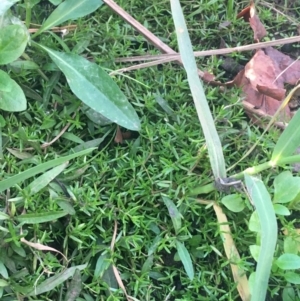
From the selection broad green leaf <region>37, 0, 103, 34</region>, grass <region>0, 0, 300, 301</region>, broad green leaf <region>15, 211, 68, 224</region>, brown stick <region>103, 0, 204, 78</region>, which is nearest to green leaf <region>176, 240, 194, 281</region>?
grass <region>0, 0, 300, 301</region>

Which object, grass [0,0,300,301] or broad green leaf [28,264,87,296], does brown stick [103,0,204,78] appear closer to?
grass [0,0,300,301]

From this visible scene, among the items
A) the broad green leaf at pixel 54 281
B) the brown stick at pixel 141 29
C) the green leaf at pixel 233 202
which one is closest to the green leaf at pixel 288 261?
the green leaf at pixel 233 202

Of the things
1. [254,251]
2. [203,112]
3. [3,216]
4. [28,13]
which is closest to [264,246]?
A: [254,251]

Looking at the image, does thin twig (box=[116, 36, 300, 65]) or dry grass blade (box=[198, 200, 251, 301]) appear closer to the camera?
dry grass blade (box=[198, 200, 251, 301])

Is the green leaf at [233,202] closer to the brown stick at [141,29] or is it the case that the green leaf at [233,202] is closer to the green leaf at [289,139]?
the green leaf at [289,139]

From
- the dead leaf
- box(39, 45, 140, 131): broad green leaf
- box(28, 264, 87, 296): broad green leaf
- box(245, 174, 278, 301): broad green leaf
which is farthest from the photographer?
the dead leaf

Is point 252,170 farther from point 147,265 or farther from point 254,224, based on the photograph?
point 147,265

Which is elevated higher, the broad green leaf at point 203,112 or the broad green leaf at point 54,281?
the broad green leaf at point 203,112
